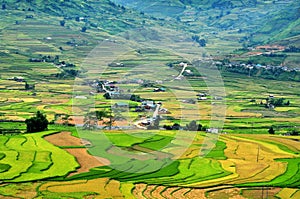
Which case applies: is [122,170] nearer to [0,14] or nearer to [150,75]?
[150,75]

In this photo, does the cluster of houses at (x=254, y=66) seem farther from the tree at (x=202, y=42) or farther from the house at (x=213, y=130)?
the house at (x=213, y=130)

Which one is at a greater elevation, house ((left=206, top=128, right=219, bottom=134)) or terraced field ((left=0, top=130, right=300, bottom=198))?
house ((left=206, top=128, right=219, bottom=134))

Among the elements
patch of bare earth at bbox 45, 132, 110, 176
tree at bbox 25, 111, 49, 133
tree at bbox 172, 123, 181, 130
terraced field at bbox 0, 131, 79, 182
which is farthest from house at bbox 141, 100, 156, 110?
terraced field at bbox 0, 131, 79, 182

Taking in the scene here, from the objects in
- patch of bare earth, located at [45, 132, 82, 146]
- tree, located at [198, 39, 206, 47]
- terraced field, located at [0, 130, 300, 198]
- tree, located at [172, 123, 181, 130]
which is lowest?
terraced field, located at [0, 130, 300, 198]

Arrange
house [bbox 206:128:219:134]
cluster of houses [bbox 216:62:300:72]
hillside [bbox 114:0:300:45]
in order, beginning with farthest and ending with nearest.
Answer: hillside [bbox 114:0:300:45], cluster of houses [bbox 216:62:300:72], house [bbox 206:128:219:134]

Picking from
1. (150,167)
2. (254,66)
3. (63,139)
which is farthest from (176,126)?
(254,66)

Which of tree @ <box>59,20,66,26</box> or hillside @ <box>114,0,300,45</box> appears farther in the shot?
hillside @ <box>114,0,300,45</box>

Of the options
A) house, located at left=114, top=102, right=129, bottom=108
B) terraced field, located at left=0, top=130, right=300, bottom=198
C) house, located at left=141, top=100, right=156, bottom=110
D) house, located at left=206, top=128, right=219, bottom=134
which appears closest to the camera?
terraced field, located at left=0, top=130, right=300, bottom=198

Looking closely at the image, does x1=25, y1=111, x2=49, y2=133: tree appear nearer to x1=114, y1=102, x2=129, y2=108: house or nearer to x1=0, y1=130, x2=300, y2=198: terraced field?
x1=0, y1=130, x2=300, y2=198: terraced field
